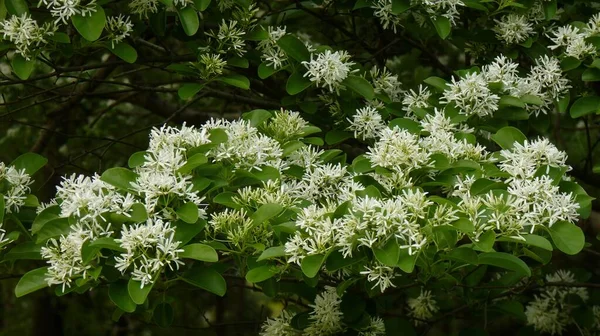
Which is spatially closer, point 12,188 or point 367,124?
point 12,188

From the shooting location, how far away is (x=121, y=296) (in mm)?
2387

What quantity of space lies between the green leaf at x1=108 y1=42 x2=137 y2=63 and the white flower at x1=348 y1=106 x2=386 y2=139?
0.81 meters

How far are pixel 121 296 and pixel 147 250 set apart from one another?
17cm

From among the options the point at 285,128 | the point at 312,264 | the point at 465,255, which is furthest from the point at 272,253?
the point at 285,128

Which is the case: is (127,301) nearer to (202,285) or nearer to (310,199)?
(202,285)

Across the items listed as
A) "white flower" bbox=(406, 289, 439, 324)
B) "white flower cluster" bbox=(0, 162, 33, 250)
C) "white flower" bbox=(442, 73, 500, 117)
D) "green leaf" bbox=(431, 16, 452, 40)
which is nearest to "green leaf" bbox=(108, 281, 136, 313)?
"white flower cluster" bbox=(0, 162, 33, 250)

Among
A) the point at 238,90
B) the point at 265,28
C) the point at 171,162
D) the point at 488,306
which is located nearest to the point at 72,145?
the point at 238,90

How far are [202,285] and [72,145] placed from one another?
11.7 ft

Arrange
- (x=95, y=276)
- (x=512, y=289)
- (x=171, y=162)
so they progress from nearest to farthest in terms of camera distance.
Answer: (x=95, y=276) → (x=171, y=162) → (x=512, y=289)

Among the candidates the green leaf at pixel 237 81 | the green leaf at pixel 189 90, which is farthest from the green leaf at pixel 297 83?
the green leaf at pixel 189 90

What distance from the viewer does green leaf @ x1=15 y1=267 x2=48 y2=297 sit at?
7.96 ft

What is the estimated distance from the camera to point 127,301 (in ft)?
7.75

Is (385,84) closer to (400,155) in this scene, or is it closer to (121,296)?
(400,155)

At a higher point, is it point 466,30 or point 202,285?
point 466,30
